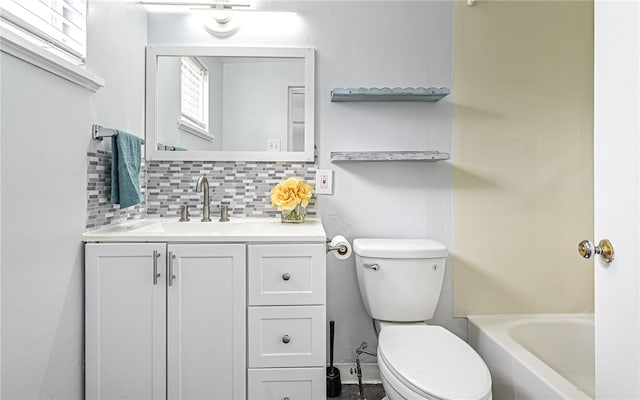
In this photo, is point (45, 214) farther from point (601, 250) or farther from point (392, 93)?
point (601, 250)

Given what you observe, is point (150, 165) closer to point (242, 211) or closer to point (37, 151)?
point (242, 211)

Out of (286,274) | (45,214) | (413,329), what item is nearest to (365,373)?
(413,329)

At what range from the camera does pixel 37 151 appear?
1.13 m

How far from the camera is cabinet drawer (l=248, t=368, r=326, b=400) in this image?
1402 millimetres

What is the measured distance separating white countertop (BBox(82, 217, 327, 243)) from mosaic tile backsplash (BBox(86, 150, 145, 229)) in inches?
1.4

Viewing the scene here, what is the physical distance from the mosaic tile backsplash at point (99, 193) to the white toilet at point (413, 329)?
1059mm

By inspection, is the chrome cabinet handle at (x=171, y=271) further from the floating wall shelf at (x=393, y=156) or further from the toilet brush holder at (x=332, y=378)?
the floating wall shelf at (x=393, y=156)

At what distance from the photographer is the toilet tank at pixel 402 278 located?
166cm

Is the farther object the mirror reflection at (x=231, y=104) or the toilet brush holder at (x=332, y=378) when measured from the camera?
the mirror reflection at (x=231, y=104)

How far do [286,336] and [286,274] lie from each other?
227 millimetres

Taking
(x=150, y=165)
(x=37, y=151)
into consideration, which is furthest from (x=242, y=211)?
(x=37, y=151)

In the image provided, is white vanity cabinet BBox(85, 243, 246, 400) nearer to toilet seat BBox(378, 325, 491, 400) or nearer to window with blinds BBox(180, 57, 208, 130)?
toilet seat BBox(378, 325, 491, 400)

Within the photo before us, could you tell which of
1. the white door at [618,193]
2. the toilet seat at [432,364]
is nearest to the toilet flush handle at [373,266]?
the toilet seat at [432,364]

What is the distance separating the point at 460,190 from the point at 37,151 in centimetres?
175
